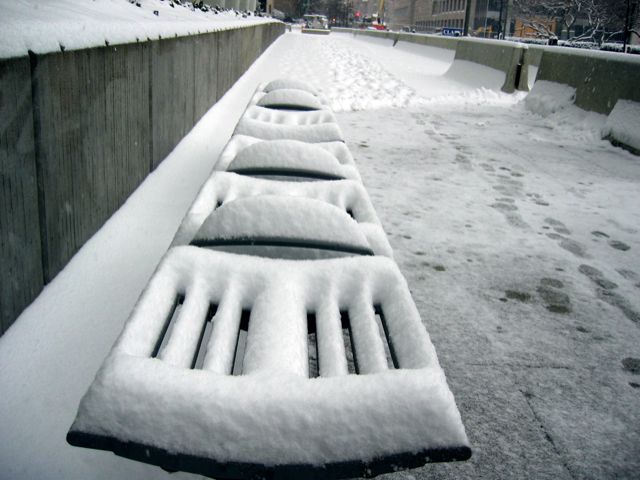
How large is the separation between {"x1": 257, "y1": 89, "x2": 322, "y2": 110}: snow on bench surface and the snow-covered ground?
2.38 feet

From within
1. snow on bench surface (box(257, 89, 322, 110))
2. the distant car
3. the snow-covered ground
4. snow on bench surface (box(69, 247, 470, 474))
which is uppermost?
the distant car

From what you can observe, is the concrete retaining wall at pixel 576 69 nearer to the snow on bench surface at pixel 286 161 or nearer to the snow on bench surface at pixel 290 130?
the snow on bench surface at pixel 290 130

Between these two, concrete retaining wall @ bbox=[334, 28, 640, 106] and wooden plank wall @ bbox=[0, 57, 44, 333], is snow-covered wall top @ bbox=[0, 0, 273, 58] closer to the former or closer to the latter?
wooden plank wall @ bbox=[0, 57, 44, 333]

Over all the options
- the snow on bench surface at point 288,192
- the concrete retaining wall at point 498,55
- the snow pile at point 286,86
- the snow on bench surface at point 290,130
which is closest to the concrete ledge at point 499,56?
the concrete retaining wall at point 498,55

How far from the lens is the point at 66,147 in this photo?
94.4 inches

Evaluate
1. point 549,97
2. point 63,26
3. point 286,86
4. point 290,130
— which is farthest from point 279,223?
point 549,97

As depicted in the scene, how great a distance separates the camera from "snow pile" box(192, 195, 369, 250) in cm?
198

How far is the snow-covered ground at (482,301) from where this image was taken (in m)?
1.75

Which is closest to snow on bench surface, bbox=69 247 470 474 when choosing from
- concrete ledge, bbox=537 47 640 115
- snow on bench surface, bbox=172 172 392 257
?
snow on bench surface, bbox=172 172 392 257

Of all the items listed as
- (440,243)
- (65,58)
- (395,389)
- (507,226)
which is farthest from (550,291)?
(65,58)

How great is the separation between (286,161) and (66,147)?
101 centimetres

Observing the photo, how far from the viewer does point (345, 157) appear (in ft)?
11.3

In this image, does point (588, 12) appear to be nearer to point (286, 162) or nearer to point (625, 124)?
point (625, 124)

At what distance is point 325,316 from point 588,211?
327 centimetres
